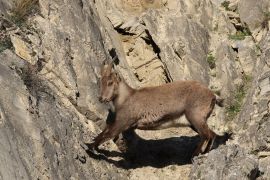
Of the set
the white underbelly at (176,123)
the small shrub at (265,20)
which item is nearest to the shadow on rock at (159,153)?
the white underbelly at (176,123)

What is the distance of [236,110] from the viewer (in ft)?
51.6

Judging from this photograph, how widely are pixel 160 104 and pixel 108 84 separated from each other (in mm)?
1225

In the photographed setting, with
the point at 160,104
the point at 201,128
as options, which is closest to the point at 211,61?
the point at 160,104

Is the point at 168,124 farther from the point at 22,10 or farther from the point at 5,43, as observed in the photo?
the point at 22,10

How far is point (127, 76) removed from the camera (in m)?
15.8

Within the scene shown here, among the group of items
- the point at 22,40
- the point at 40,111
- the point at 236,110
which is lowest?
the point at 236,110

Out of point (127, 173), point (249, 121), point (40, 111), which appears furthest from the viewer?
point (249, 121)

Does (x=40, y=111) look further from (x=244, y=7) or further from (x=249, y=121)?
(x=244, y=7)

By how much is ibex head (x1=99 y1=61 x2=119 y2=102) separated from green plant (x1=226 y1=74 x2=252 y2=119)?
3.47 meters

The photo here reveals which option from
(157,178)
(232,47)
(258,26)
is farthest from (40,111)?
(258,26)

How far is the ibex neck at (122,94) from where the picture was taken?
45.1 feet

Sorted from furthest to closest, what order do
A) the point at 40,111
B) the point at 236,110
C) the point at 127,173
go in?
1. the point at 236,110
2. the point at 127,173
3. the point at 40,111

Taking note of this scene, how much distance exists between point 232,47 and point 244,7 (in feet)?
5.81

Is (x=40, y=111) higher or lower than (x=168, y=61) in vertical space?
higher
